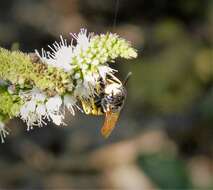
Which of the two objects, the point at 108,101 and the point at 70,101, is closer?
the point at 70,101

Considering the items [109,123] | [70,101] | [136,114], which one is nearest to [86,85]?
[70,101]

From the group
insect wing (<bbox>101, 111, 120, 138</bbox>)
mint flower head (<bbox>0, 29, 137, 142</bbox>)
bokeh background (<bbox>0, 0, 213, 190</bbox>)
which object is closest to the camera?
mint flower head (<bbox>0, 29, 137, 142</bbox>)

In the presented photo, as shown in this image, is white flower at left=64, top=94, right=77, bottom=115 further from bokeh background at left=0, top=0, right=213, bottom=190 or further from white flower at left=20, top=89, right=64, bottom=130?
bokeh background at left=0, top=0, right=213, bottom=190

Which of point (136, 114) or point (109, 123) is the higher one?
point (136, 114)

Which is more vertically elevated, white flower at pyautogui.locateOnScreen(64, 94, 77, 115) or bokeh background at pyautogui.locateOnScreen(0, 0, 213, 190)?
bokeh background at pyautogui.locateOnScreen(0, 0, 213, 190)

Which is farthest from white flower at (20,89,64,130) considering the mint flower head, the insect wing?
the insect wing

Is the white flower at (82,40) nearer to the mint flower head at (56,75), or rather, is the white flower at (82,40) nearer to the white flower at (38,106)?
the mint flower head at (56,75)

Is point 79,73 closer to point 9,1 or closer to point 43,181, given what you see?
point 43,181

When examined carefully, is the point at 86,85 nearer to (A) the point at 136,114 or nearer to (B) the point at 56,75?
(B) the point at 56,75
